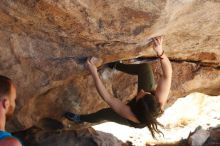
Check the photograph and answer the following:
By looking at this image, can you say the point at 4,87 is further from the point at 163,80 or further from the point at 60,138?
the point at 60,138

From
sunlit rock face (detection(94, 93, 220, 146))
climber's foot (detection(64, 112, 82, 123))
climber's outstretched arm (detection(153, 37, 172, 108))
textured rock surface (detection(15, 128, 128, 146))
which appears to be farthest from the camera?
sunlit rock face (detection(94, 93, 220, 146))

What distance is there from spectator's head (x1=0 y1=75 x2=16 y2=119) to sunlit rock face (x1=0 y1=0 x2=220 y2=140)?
0.95 metres

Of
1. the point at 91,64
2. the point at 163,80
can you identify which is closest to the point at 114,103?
the point at 91,64

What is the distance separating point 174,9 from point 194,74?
315 centimetres

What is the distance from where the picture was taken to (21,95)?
4855 millimetres

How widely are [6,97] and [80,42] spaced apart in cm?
157

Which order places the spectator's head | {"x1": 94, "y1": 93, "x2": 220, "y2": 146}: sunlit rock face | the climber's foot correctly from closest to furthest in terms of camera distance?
the spectator's head < the climber's foot < {"x1": 94, "y1": 93, "x2": 220, "y2": 146}: sunlit rock face

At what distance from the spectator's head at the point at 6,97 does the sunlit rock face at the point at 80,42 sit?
3.11 feet

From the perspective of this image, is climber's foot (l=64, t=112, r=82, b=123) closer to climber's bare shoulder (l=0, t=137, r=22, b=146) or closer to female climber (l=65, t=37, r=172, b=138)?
female climber (l=65, t=37, r=172, b=138)

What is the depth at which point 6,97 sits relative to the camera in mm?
2807

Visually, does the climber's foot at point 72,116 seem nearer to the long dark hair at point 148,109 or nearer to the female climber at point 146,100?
the female climber at point 146,100

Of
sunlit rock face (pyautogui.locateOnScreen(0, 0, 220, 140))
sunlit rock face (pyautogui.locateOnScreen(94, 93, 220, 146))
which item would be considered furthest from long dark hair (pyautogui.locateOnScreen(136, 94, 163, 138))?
sunlit rock face (pyautogui.locateOnScreen(94, 93, 220, 146))

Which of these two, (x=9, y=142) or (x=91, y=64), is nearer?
(x=9, y=142)

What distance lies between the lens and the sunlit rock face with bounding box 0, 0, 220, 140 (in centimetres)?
359
